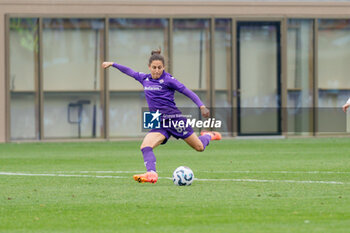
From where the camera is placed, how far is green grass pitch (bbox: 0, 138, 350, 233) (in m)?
7.39

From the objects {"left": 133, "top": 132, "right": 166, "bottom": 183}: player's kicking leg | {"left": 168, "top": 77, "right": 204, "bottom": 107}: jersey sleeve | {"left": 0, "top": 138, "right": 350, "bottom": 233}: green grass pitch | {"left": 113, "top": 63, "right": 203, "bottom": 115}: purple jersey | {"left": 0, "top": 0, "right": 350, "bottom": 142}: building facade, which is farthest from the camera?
{"left": 0, "top": 0, "right": 350, "bottom": 142}: building facade

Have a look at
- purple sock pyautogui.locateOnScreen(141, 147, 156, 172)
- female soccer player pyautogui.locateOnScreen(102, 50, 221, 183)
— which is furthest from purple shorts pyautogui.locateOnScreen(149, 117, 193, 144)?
purple sock pyautogui.locateOnScreen(141, 147, 156, 172)

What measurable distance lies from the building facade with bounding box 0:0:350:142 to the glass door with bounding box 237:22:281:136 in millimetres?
32

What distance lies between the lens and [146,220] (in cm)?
761

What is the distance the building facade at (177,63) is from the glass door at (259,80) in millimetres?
32

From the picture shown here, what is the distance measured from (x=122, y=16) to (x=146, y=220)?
1767 centimetres

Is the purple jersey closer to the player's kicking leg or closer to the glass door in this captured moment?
the player's kicking leg

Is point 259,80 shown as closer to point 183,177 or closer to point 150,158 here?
point 150,158

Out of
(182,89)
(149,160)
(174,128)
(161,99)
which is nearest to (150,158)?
(149,160)

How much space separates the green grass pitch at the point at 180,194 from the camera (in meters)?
7.39

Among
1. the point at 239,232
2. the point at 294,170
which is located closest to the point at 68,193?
the point at 239,232

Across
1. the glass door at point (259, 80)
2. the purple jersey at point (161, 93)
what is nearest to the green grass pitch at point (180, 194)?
the purple jersey at point (161, 93)

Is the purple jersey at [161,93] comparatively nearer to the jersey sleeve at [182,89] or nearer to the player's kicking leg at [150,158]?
the jersey sleeve at [182,89]

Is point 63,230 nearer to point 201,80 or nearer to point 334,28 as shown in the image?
point 201,80
